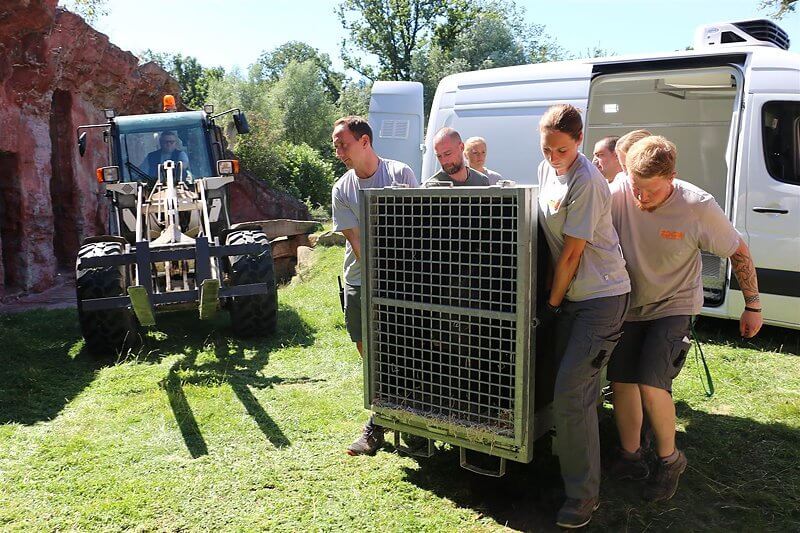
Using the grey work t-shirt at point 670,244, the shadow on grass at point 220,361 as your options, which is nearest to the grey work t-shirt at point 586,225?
the grey work t-shirt at point 670,244

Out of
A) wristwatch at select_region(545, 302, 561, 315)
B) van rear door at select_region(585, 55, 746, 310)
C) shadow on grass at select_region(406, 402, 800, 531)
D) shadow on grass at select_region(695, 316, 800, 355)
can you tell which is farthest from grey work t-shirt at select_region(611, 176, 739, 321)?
van rear door at select_region(585, 55, 746, 310)

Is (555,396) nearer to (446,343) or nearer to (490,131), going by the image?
(446,343)

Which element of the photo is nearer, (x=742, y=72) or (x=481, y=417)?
(x=481, y=417)

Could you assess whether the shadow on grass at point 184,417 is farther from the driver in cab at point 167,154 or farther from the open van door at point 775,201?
the open van door at point 775,201

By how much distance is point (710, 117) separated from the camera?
312 inches

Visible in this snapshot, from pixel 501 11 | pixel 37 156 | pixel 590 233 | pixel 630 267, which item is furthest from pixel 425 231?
pixel 501 11

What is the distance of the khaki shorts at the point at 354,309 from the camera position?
4.06 metres

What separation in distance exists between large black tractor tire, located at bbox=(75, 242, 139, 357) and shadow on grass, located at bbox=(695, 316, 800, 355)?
548 centimetres

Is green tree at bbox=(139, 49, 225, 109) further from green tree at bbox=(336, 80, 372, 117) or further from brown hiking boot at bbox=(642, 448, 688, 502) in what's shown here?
brown hiking boot at bbox=(642, 448, 688, 502)

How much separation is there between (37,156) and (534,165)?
8.65m

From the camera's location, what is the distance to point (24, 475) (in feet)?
12.5

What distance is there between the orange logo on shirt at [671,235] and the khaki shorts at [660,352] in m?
0.40

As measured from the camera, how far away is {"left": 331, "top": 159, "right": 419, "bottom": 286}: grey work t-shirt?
3.94 meters

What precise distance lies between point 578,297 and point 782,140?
13.2ft
